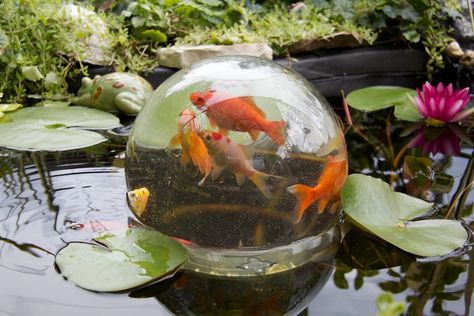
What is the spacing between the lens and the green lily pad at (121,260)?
3.44 ft

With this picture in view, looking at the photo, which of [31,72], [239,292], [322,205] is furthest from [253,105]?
[31,72]

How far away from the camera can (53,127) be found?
6.23ft

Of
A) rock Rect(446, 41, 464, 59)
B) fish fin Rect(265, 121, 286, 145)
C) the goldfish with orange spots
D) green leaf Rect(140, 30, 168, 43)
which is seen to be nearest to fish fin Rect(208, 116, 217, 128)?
fish fin Rect(265, 121, 286, 145)

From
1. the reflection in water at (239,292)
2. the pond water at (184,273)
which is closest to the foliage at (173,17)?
the pond water at (184,273)

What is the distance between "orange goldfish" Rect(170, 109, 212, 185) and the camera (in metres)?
1.15

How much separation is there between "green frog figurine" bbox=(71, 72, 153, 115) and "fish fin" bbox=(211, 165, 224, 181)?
3.91 feet

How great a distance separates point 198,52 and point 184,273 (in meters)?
1.57

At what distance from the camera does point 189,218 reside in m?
1.17

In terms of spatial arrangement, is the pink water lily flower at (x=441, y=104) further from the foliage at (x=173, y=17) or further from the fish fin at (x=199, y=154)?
the fish fin at (x=199, y=154)

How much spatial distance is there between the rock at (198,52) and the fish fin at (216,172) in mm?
1421

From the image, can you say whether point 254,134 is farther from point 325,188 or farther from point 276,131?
point 325,188

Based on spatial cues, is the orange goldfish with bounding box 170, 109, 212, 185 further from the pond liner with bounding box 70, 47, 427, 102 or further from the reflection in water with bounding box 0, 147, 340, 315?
the pond liner with bounding box 70, 47, 427, 102

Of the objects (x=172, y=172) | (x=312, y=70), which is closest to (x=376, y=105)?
(x=312, y=70)

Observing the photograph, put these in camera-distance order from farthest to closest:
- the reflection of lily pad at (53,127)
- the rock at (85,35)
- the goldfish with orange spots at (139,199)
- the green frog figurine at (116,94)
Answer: the rock at (85,35), the green frog figurine at (116,94), the reflection of lily pad at (53,127), the goldfish with orange spots at (139,199)
